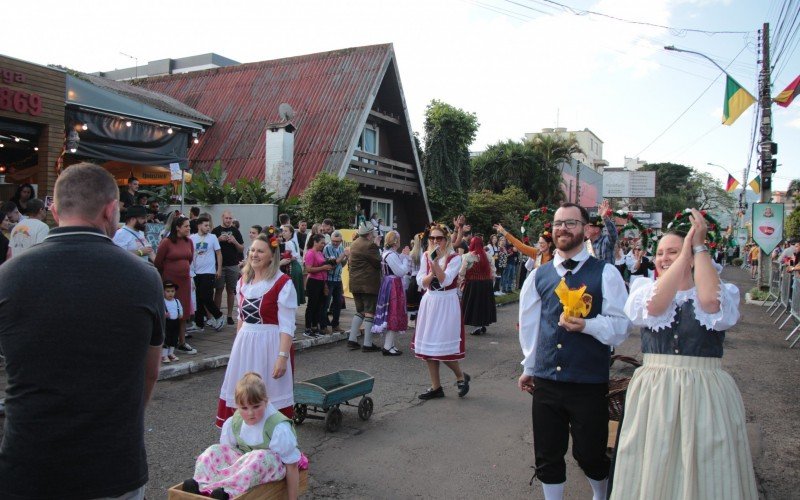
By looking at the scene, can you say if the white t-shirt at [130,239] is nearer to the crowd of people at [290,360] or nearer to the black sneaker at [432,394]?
the crowd of people at [290,360]

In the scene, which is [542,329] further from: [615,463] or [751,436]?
[751,436]

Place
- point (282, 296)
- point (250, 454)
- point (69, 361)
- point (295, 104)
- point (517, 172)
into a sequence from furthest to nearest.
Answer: point (517, 172) → point (295, 104) → point (282, 296) → point (250, 454) → point (69, 361)

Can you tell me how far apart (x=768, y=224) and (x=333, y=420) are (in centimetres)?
1820

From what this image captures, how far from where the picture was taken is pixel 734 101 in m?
17.3

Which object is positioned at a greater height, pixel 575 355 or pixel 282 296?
pixel 282 296

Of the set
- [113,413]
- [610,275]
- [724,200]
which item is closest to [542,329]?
[610,275]

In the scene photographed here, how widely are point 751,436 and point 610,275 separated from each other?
365 centimetres

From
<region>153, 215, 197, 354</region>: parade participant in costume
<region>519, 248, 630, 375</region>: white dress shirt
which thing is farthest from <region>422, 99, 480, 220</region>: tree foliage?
<region>519, 248, 630, 375</region>: white dress shirt

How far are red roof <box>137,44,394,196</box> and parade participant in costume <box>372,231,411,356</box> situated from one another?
9923mm

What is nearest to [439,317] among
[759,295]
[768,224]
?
[768,224]

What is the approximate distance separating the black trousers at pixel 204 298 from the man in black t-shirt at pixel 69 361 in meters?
7.90

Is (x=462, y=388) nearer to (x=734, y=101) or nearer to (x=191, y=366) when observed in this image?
(x=191, y=366)

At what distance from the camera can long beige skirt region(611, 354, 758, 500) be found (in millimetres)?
3150

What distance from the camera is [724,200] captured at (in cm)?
8412
